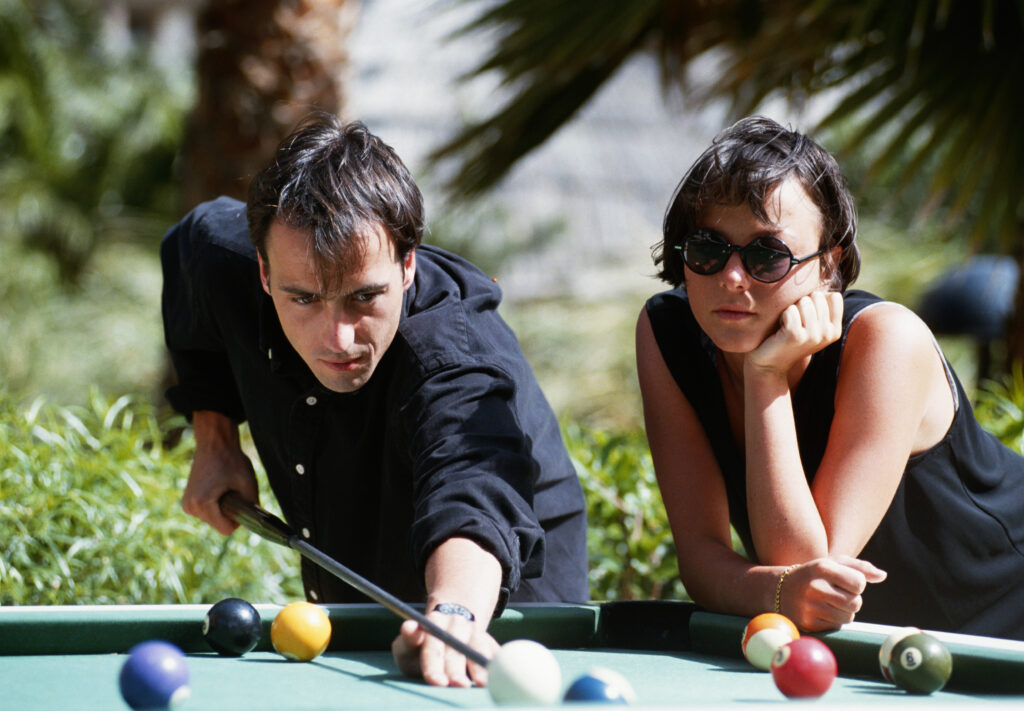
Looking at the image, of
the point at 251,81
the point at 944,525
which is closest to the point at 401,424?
the point at 944,525

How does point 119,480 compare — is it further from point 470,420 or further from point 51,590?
point 470,420

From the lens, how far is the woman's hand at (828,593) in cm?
186

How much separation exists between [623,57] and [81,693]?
372cm

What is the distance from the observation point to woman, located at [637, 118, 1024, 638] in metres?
2.01

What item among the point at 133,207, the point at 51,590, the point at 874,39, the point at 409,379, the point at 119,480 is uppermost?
the point at 133,207

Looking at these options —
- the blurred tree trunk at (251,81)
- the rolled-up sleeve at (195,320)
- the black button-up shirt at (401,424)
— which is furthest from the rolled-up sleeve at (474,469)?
the blurred tree trunk at (251,81)

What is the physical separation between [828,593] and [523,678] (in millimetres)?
678

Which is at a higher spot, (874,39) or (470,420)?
(874,39)

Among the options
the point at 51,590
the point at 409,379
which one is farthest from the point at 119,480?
the point at 409,379

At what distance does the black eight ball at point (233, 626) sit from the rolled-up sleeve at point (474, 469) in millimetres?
289

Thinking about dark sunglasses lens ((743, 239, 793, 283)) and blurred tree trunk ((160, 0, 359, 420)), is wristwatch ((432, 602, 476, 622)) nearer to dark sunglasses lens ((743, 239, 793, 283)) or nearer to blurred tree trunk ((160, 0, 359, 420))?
dark sunglasses lens ((743, 239, 793, 283))

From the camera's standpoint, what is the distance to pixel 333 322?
2.04m

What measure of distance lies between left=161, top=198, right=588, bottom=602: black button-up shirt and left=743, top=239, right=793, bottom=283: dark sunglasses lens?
1.65 ft

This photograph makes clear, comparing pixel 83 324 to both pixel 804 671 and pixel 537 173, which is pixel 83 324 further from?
pixel 804 671
